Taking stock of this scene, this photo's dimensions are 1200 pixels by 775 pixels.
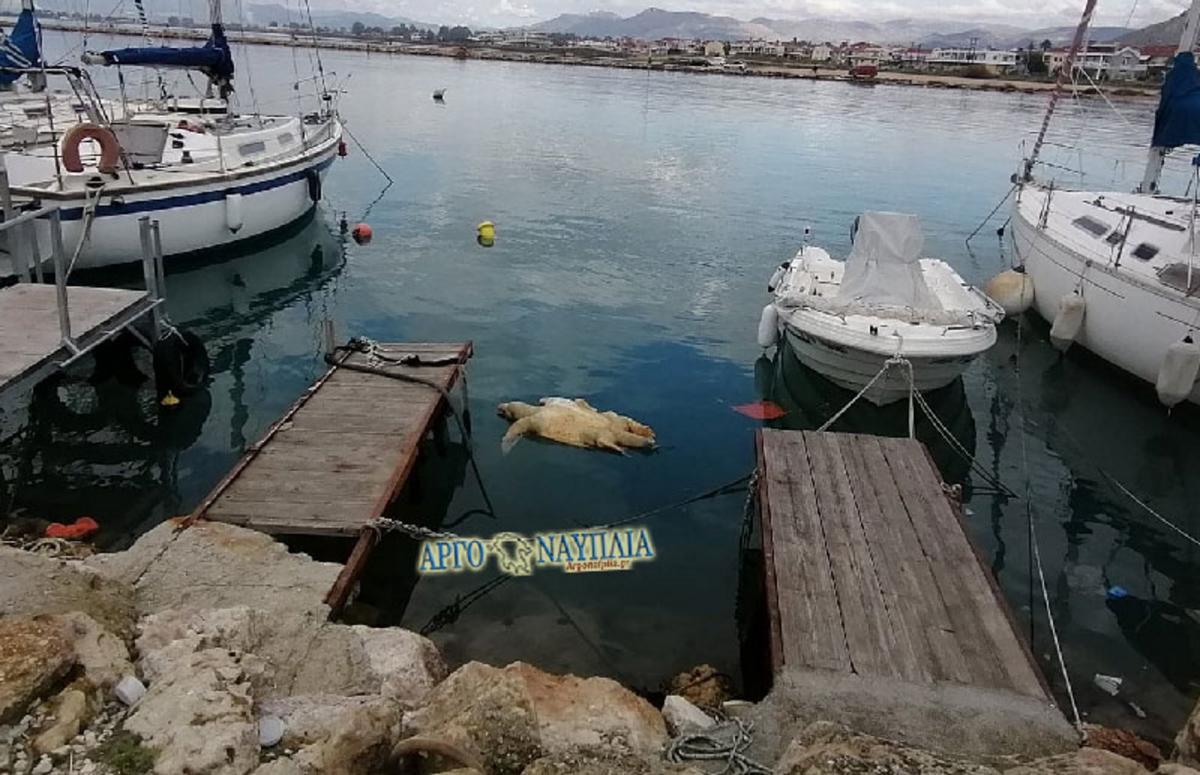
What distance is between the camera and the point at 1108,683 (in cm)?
899

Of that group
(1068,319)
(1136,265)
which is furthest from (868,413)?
(1136,265)

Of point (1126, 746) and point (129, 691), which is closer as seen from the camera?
point (129, 691)

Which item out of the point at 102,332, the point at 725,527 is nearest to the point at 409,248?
the point at 102,332

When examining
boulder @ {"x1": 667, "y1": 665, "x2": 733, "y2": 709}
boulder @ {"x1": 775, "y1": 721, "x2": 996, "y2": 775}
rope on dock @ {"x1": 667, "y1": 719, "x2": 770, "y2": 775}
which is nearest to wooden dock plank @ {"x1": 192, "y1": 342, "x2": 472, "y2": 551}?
boulder @ {"x1": 667, "y1": 665, "x2": 733, "y2": 709}

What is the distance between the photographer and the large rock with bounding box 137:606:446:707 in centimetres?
639

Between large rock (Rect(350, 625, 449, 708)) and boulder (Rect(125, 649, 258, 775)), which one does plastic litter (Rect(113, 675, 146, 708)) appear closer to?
boulder (Rect(125, 649, 258, 775))

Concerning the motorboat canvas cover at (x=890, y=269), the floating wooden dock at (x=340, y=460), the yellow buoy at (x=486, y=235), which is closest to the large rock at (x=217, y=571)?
the floating wooden dock at (x=340, y=460)

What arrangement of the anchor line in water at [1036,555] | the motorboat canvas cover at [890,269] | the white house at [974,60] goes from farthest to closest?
1. the white house at [974,60]
2. the motorboat canvas cover at [890,269]
3. the anchor line in water at [1036,555]

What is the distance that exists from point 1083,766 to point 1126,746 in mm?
2112

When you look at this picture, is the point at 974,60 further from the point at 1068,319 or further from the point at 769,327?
the point at 769,327

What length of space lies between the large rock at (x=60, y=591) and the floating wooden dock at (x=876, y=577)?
16.8ft

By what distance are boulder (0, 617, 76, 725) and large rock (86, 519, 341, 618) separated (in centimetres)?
151

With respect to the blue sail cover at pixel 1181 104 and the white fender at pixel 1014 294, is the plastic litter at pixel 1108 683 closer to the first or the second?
the white fender at pixel 1014 294

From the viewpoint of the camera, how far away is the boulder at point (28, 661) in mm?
5137
